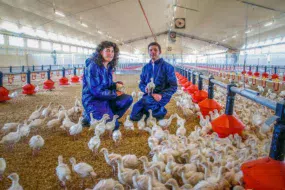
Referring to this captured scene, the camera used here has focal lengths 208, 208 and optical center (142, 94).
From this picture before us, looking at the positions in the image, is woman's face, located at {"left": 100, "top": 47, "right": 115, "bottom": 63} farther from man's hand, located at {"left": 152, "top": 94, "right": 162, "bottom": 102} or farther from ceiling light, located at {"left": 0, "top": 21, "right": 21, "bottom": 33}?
ceiling light, located at {"left": 0, "top": 21, "right": 21, "bottom": 33}

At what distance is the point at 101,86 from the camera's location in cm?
368

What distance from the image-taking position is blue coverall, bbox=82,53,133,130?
3.63 meters

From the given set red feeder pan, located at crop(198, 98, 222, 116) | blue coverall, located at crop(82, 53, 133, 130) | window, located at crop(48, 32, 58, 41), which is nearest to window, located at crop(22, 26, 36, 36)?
window, located at crop(48, 32, 58, 41)

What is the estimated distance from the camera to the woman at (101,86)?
12.0 ft

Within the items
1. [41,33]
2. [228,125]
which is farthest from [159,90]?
[41,33]

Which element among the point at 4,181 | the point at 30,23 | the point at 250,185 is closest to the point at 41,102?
Answer: the point at 4,181

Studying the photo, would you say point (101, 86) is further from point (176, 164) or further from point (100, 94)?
point (176, 164)

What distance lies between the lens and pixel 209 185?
1745 mm

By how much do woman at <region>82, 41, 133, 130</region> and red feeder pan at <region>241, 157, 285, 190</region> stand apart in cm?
255

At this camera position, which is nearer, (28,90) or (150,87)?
(150,87)

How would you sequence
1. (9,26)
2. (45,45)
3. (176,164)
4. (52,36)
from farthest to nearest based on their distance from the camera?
(45,45) < (52,36) < (9,26) < (176,164)

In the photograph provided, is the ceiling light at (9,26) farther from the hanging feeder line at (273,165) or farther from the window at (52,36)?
the hanging feeder line at (273,165)

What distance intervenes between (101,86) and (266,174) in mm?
2801

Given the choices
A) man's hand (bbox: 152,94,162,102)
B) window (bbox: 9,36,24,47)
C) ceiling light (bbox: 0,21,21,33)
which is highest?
ceiling light (bbox: 0,21,21,33)
